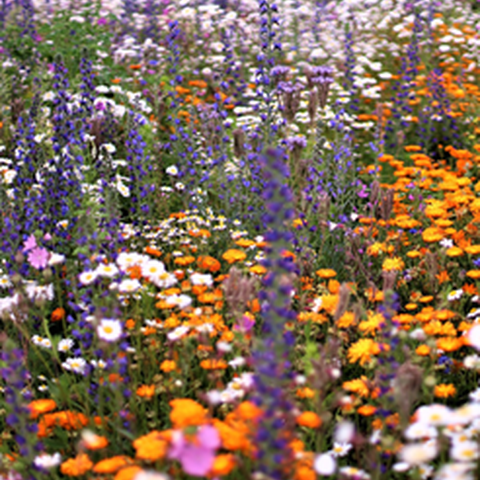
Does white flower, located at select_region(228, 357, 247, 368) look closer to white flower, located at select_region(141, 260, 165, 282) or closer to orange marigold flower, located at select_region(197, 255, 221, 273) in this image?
white flower, located at select_region(141, 260, 165, 282)

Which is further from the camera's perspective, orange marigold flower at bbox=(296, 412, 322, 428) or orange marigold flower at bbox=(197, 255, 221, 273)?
orange marigold flower at bbox=(197, 255, 221, 273)

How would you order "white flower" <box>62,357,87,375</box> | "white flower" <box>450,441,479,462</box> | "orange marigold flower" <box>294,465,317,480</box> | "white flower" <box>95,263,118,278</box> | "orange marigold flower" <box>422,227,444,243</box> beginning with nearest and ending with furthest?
1. "white flower" <box>450,441,479,462</box>
2. "orange marigold flower" <box>294,465,317,480</box>
3. "white flower" <box>95,263,118,278</box>
4. "white flower" <box>62,357,87,375</box>
5. "orange marigold flower" <box>422,227,444,243</box>

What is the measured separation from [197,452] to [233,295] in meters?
0.89

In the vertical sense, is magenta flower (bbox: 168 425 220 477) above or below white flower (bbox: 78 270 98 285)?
above

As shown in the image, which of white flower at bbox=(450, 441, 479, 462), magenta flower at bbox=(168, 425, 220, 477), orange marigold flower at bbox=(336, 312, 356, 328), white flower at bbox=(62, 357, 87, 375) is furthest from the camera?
orange marigold flower at bbox=(336, 312, 356, 328)

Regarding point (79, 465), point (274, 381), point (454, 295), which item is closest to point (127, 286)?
point (79, 465)

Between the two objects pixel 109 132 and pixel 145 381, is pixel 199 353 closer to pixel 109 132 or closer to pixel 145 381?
pixel 145 381

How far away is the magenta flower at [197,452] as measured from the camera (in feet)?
4.23

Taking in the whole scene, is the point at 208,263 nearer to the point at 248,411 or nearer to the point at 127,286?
the point at 127,286

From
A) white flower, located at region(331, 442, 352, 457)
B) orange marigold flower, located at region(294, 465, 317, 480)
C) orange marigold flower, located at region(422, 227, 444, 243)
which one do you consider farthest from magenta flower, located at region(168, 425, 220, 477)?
orange marigold flower, located at region(422, 227, 444, 243)

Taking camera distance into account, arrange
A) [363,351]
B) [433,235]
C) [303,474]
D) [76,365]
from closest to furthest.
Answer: [303,474]
[363,351]
[76,365]
[433,235]

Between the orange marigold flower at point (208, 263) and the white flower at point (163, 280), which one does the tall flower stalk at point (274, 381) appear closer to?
the white flower at point (163, 280)

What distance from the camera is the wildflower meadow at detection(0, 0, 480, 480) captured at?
172 cm

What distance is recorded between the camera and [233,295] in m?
2.15
